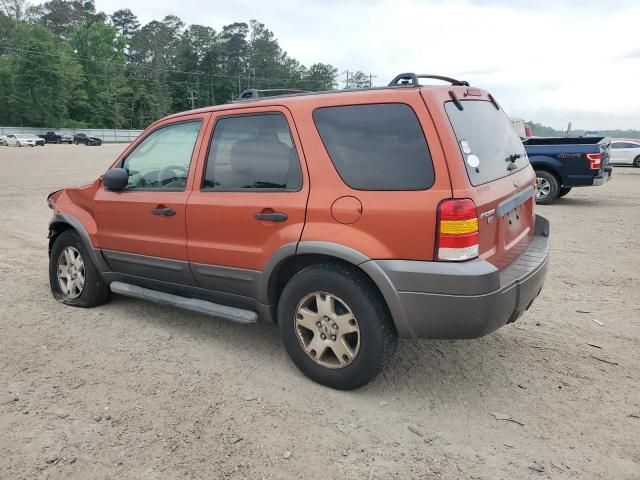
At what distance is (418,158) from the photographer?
2861mm

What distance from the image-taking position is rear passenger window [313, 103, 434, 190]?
113 inches

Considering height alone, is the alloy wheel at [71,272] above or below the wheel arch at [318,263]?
below

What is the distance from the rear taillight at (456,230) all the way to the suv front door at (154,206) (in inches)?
77.7

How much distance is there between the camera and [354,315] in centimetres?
304

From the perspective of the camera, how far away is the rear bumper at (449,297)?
2.75 meters

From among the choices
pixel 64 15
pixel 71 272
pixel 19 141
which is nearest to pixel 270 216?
pixel 71 272

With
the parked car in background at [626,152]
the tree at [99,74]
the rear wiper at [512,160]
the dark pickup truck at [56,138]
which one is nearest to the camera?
the rear wiper at [512,160]

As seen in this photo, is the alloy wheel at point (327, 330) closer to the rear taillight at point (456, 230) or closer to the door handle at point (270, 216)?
the door handle at point (270, 216)

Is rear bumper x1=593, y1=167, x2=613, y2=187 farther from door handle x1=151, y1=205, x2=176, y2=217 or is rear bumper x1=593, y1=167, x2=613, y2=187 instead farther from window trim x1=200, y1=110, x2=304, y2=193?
door handle x1=151, y1=205, x2=176, y2=217

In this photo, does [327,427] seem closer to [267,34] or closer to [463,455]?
[463,455]

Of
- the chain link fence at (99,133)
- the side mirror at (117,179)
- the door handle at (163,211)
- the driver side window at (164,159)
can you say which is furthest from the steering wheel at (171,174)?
the chain link fence at (99,133)

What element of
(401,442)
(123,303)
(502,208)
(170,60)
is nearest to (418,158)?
(502,208)

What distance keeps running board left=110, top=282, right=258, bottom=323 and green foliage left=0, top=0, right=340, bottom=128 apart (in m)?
83.0

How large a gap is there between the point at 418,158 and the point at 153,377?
2241 millimetres
